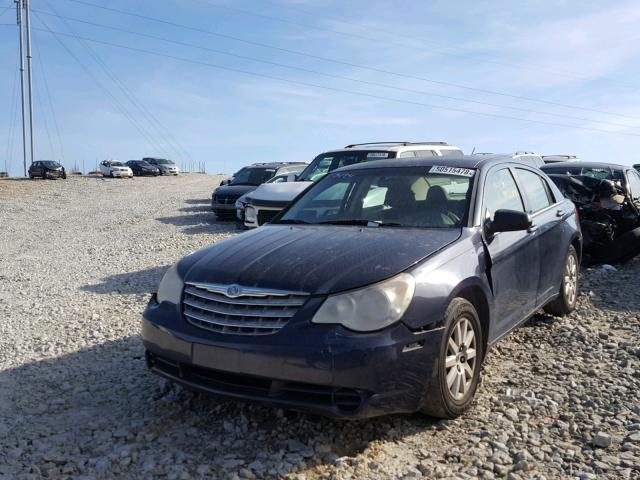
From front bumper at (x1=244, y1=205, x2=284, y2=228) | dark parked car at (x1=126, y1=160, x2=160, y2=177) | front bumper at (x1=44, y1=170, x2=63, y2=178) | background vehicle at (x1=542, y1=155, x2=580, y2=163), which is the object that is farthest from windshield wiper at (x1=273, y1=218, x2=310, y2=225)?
dark parked car at (x1=126, y1=160, x2=160, y2=177)

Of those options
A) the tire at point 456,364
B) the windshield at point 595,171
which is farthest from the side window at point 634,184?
the tire at point 456,364

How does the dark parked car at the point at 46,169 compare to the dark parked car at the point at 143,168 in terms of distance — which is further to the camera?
the dark parked car at the point at 143,168

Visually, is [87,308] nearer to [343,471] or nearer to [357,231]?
[357,231]

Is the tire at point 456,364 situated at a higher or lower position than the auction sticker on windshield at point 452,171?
lower

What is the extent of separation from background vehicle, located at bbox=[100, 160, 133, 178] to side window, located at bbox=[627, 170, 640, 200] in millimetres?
39810

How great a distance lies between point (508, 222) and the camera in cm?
407

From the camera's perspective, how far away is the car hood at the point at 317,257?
11.0 feet

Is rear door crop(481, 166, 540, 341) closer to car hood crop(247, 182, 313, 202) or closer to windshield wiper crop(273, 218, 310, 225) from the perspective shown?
windshield wiper crop(273, 218, 310, 225)

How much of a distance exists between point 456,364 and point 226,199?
545 inches

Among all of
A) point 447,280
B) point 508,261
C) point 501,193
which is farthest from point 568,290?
point 447,280

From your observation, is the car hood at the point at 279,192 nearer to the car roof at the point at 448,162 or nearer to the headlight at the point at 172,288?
the car roof at the point at 448,162

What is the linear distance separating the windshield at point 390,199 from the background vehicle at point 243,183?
11391 mm

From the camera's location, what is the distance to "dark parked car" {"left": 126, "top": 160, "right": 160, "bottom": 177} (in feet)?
161

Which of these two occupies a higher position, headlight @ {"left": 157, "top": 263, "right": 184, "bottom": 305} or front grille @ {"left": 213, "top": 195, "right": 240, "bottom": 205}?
headlight @ {"left": 157, "top": 263, "right": 184, "bottom": 305}
